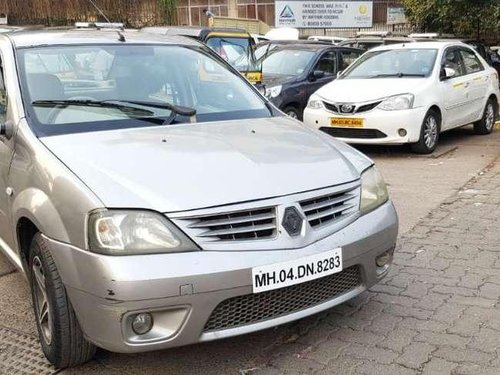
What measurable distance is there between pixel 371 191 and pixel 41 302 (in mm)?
1876

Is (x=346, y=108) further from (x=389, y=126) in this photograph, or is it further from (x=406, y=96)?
(x=406, y=96)

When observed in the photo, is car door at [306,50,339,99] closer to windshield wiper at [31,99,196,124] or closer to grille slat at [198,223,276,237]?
windshield wiper at [31,99,196,124]

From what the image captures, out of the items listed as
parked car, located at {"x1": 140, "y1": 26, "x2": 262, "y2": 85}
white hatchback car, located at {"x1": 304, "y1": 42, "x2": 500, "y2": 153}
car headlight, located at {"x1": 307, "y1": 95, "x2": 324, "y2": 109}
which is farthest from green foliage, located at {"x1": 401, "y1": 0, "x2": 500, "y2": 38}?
car headlight, located at {"x1": 307, "y1": 95, "x2": 324, "y2": 109}

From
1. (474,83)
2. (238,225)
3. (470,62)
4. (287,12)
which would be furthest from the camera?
(287,12)

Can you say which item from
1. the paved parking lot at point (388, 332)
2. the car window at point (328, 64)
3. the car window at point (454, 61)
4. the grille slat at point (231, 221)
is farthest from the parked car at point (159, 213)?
the car window at point (328, 64)

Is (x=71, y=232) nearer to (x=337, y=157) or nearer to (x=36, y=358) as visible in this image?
(x=36, y=358)

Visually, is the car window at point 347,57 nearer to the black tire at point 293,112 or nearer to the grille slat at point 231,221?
the black tire at point 293,112

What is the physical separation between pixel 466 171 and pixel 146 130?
203 inches

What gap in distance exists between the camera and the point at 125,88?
3959 millimetres

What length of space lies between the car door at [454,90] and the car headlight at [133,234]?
7.04 metres

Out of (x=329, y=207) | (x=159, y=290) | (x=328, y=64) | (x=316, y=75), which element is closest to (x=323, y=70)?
(x=328, y=64)

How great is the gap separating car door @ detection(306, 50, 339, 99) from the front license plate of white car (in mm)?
8274

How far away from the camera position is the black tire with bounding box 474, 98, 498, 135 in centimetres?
1034

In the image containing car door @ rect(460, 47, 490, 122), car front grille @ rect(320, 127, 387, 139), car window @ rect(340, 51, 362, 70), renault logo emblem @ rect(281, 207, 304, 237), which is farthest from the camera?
car window @ rect(340, 51, 362, 70)
